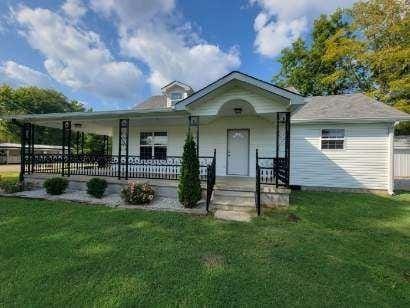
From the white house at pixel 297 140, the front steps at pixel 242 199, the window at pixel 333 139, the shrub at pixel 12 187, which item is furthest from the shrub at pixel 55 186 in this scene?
the window at pixel 333 139

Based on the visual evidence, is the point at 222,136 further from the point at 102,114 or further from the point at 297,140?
the point at 102,114

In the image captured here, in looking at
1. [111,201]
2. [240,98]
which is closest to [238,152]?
[240,98]

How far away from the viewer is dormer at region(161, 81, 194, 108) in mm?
13664

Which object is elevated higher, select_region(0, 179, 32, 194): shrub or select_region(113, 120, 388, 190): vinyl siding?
select_region(113, 120, 388, 190): vinyl siding

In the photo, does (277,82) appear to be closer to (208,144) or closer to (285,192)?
(208,144)

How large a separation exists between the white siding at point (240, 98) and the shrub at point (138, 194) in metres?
3.08

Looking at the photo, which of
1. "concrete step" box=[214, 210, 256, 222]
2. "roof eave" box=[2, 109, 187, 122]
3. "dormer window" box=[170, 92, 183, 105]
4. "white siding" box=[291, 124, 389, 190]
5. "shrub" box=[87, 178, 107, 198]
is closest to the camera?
"concrete step" box=[214, 210, 256, 222]

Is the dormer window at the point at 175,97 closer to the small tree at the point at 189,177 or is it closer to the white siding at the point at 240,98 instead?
the white siding at the point at 240,98

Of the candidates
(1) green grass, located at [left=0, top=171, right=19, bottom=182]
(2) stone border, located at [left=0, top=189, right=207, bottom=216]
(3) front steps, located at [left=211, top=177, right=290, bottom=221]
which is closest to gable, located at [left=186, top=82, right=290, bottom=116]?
(3) front steps, located at [left=211, top=177, right=290, bottom=221]

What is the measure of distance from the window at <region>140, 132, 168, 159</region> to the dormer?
269 cm

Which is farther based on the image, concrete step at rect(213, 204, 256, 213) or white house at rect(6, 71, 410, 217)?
white house at rect(6, 71, 410, 217)

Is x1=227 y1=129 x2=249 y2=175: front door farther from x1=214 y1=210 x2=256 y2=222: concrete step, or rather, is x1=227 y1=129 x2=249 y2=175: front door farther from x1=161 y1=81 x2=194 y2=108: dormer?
x1=161 y1=81 x2=194 y2=108: dormer

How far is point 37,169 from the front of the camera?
1144 centimetres

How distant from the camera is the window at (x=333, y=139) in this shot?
10.4 m
